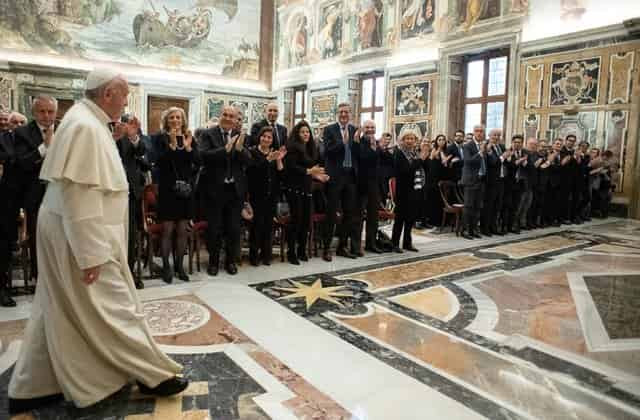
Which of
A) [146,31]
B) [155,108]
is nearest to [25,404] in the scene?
[155,108]

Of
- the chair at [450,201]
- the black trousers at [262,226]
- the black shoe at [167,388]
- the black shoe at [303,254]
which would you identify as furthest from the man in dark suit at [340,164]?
the black shoe at [167,388]

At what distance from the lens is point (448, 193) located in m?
9.15

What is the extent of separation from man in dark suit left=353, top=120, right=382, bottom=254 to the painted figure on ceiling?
33.4 feet

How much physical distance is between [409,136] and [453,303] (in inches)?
125

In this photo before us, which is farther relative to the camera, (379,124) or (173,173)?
(379,124)

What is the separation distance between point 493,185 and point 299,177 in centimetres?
414

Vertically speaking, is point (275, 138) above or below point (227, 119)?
below

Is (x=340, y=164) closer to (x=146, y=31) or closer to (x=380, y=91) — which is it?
(x=380, y=91)

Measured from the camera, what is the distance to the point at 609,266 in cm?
621

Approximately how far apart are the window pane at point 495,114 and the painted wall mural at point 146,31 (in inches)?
419

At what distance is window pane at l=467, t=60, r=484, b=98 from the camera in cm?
1317

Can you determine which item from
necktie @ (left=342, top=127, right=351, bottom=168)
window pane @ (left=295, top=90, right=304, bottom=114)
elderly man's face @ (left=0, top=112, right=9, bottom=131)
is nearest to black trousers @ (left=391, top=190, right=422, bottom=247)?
necktie @ (left=342, top=127, right=351, bottom=168)

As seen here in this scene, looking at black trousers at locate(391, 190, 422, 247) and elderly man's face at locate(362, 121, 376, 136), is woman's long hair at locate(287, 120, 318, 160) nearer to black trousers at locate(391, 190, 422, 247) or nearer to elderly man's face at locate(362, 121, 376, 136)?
elderly man's face at locate(362, 121, 376, 136)

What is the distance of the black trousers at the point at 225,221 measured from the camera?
5227 millimetres
